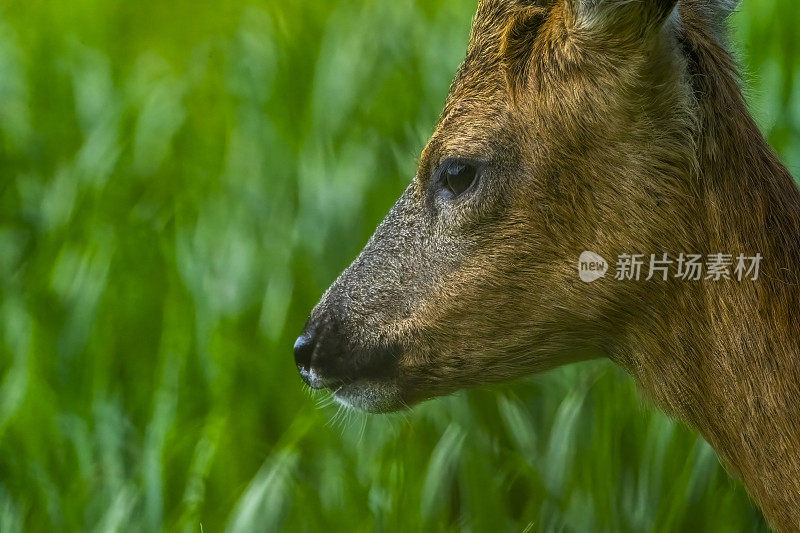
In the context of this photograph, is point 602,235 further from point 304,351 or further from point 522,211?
point 304,351

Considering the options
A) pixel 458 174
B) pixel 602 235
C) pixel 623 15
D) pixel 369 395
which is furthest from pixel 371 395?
pixel 623 15

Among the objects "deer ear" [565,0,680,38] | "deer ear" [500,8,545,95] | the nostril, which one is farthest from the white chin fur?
"deer ear" [565,0,680,38]

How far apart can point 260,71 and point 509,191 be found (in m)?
2.87

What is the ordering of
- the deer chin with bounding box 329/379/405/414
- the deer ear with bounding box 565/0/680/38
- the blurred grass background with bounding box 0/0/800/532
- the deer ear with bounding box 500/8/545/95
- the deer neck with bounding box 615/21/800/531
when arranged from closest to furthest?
the deer ear with bounding box 565/0/680/38 → the deer neck with bounding box 615/21/800/531 → the deer ear with bounding box 500/8/545/95 → the deer chin with bounding box 329/379/405/414 → the blurred grass background with bounding box 0/0/800/532

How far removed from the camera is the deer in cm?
231

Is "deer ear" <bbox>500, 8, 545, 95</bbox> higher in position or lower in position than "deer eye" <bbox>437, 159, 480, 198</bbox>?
higher

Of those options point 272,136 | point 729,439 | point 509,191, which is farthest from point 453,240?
point 272,136

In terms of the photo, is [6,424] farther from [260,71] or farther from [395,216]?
[260,71]

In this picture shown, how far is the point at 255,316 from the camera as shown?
390 cm

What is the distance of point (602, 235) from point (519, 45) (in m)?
0.50

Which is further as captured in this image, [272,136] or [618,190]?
[272,136]

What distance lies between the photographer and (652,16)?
2195 millimetres

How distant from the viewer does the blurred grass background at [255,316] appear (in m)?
3.23

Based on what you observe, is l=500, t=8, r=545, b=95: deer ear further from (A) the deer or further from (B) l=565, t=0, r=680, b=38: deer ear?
(B) l=565, t=0, r=680, b=38: deer ear
